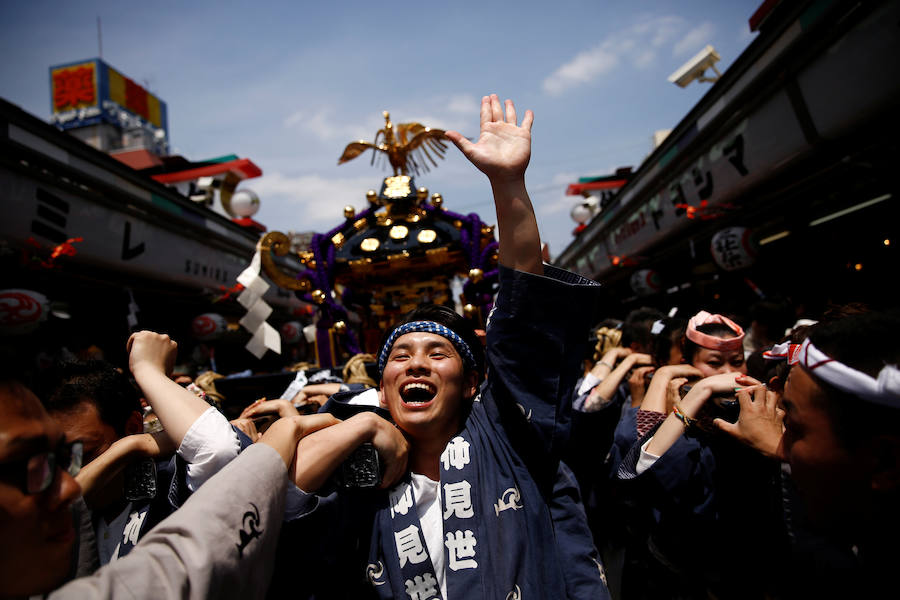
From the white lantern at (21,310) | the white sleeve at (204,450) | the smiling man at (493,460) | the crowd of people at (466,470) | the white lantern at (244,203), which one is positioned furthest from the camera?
the white lantern at (244,203)

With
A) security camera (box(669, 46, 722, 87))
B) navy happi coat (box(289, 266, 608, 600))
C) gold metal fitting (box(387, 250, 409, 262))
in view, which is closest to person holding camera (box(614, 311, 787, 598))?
navy happi coat (box(289, 266, 608, 600))

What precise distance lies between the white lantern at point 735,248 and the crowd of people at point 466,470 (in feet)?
17.2

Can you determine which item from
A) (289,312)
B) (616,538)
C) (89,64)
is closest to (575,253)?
(289,312)

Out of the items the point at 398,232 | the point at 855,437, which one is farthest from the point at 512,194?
the point at 398,232

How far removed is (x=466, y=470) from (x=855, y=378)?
39.2 inches

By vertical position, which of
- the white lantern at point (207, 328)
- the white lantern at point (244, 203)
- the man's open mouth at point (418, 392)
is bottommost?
the man's open mouth at point (418, 392)

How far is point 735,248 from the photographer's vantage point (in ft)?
22.0

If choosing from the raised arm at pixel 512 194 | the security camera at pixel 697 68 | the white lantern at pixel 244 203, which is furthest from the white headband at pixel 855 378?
the white lantern at pixel 244 203

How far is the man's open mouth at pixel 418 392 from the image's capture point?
158cm

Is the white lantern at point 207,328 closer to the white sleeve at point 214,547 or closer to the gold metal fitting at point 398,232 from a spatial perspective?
the gold metal fitting at point 398,232

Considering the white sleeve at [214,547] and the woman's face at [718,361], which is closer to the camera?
the white sleeve at [214,547]

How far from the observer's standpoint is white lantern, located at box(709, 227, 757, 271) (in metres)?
6.64

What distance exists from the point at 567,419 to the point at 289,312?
1467 centimetres

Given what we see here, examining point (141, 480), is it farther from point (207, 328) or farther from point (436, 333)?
point (207, 328)
